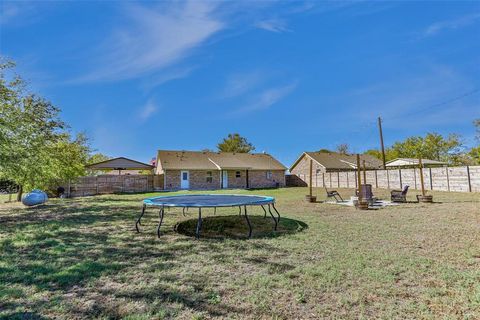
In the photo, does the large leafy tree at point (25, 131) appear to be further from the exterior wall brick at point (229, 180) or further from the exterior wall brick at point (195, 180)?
the exterior wall brick at point (229, 180)

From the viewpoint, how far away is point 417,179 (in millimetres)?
19031

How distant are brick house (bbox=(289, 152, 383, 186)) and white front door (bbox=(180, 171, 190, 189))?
13.2m

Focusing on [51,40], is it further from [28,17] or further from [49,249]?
[49,249]

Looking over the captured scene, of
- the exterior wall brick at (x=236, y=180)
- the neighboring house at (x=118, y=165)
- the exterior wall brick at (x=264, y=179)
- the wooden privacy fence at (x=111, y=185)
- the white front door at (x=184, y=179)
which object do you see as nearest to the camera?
the wooden privacy fence at (x=111, y=185)

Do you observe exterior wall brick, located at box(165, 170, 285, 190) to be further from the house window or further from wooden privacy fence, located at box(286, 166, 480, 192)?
wooden privacy fence, located at box(286, 166, 480, 192)

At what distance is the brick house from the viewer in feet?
105

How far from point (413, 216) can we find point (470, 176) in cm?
1149

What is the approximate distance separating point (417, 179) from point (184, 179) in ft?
66.1

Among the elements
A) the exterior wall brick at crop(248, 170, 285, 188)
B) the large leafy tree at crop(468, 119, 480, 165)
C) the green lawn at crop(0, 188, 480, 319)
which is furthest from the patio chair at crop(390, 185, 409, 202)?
the large leafy tree at crop(468, 119, 480, 165)

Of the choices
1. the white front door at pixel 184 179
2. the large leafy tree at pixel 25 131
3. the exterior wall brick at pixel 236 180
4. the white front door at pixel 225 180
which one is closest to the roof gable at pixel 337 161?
the exterior wall brick at pixel 236 180

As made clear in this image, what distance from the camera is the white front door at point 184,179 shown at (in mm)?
26609

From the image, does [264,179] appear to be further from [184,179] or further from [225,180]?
[184,179]

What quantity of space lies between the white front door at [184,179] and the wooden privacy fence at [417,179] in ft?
44.4

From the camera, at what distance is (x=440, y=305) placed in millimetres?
2637
